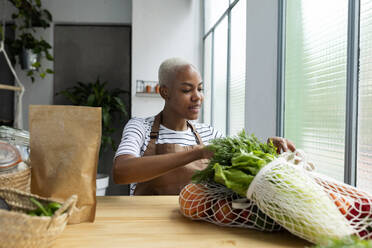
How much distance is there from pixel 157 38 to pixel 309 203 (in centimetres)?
353

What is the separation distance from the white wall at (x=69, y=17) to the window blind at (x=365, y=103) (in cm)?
351

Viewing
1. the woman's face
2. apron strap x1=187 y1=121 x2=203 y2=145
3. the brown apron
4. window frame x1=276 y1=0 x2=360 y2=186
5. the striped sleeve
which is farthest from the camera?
apron strap x1=187 y1=121 x2=203 y2=145

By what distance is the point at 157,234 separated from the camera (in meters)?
0.74

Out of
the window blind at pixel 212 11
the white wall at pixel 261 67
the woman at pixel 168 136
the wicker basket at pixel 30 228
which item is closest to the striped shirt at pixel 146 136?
the woman at pixel 168 136

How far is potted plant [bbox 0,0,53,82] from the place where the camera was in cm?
378

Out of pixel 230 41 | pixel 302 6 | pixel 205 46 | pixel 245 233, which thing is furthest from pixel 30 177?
pixel 205 46

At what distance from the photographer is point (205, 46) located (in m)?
3.95

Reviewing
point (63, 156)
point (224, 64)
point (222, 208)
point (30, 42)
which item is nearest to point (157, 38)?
point (224, 64)

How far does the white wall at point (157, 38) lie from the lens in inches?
152

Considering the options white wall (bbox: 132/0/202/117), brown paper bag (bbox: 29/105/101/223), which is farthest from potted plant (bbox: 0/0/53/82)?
brown paper bag (bbox: 29/105/101/223)

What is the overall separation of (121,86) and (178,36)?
1013 millimetres

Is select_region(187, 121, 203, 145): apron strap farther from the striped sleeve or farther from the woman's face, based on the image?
the striped sleeve

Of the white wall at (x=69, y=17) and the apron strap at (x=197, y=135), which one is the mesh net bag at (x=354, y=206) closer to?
the apron strap at (x=197, y=135)

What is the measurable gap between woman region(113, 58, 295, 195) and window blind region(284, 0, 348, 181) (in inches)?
18.7
